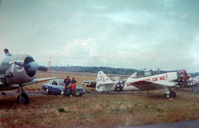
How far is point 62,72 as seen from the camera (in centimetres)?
545

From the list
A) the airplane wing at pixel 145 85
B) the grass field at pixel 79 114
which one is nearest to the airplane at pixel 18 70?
the grass field at pixel 79 114

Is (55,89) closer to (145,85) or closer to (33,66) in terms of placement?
(33,66)

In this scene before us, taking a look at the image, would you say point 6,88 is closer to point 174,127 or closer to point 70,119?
point 70,119

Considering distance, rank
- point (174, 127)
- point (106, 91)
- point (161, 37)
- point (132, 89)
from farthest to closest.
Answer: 1. point (132, 89)
2. point (106, 91)
3. point (161, 37)
4. point (174, 127)

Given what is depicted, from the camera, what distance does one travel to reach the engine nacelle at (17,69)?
507 cm

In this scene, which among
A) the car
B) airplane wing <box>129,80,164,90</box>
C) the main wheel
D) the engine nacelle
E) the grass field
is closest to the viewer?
the grass field

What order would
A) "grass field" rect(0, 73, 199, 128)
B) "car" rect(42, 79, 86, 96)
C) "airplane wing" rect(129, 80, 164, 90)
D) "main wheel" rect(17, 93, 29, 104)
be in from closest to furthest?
1. "grass field" rect(0, 73, 199, 128)
2. "main wheel" rect(17, 93, 29, 104)
3. "car" rect(42, 79, 86, 96)
4. "airplane wing" rect(129, 80, 164, 90)

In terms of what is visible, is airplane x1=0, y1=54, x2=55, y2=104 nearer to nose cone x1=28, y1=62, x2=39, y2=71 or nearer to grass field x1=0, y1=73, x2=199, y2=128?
nose cone x1=28, y1=62, x2=39, y2=71

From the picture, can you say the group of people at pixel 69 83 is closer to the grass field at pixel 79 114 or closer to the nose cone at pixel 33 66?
the grass field at pixel 79 114

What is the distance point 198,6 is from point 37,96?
6.75 metres

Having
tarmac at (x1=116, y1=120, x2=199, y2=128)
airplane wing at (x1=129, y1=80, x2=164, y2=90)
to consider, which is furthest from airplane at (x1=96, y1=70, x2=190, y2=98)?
tarmac at (x1=116, y1=120, x2=199, y2=128)

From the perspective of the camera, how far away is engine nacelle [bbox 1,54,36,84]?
507 centimetres

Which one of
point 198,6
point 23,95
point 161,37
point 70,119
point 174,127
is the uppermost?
point 198,6

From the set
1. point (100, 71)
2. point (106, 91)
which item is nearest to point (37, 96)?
point (100, 71)
